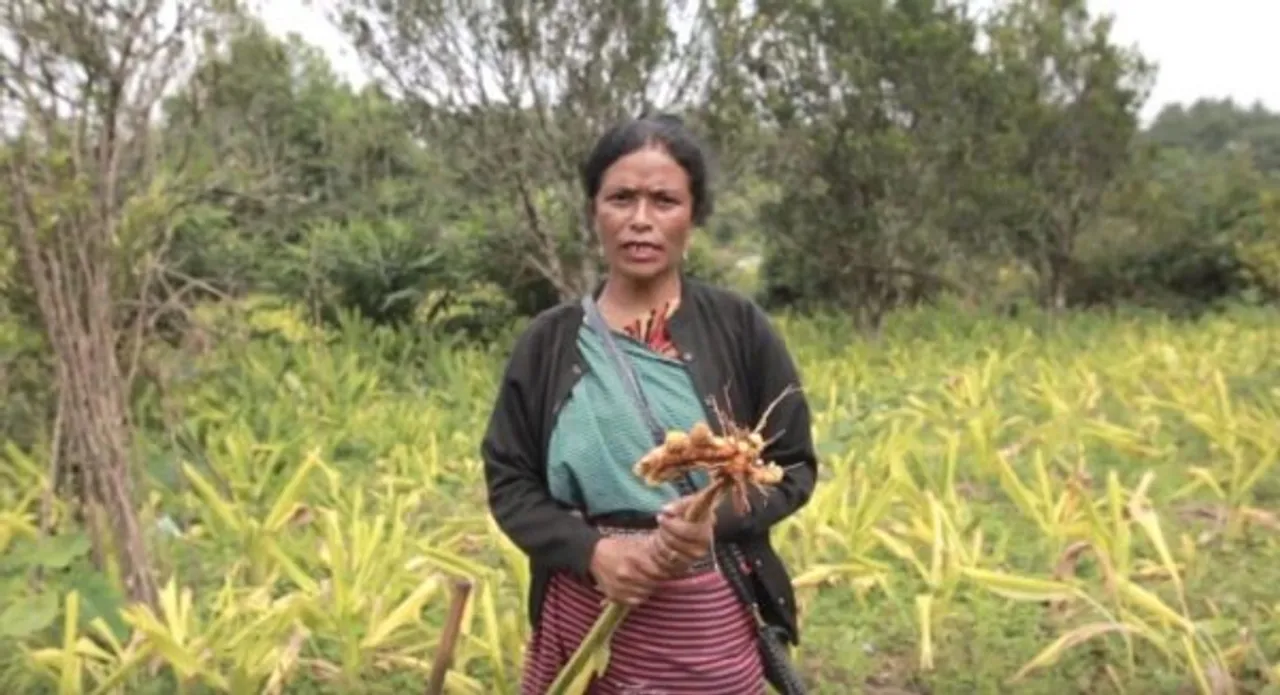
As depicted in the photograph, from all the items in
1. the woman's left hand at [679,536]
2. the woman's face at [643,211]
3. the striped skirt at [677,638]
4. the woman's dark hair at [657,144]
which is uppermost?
the woman's dark hair at [657,144]

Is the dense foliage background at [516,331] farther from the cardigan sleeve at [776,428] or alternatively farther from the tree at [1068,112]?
the cardigan sleeve at [776,428]

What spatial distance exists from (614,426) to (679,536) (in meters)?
0.24

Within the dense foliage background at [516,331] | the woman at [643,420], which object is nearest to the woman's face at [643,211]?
the woman at [643,420]

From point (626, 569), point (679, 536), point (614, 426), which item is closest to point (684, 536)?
point (679, 536)

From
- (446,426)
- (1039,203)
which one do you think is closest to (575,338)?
(446,426)

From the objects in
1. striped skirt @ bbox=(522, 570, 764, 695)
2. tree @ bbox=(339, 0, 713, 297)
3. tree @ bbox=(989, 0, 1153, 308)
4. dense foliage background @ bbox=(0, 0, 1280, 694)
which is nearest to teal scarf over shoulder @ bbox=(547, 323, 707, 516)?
striped skirt @ bbox=(522, 570, 764, 695)

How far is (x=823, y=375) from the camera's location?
7.72 meters

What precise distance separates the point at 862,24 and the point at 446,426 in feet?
17.5

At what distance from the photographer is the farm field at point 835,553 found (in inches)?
115

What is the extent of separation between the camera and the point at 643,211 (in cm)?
156

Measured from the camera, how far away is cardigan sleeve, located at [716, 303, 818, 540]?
5.14 ft

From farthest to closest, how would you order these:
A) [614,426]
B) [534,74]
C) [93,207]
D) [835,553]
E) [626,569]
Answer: [534,74]
[835,553]
[93,207]
[614,426]
[626,569]

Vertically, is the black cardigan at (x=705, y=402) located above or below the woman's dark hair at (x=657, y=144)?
below

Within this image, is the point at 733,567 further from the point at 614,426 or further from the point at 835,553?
the point at 835,553
